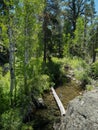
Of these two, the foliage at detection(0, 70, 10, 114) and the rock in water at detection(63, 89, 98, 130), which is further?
the foliage at detection(0, 70, 10, 114)

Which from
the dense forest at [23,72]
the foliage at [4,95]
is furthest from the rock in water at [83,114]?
the foliage at [4,95]

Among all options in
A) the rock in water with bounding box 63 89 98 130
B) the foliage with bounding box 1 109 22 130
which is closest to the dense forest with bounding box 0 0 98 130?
the foliage with bounding box 1 109 22 130

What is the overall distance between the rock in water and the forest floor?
3.34m

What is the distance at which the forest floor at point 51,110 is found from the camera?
41.2ft

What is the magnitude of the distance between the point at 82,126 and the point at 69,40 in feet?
105

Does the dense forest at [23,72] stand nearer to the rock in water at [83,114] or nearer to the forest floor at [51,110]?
the forest floor at [51,110]

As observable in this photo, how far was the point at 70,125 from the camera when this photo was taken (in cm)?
839

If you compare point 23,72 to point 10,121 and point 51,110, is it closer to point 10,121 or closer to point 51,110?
point 51,110

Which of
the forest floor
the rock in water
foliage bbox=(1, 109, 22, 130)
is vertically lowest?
the forest floor

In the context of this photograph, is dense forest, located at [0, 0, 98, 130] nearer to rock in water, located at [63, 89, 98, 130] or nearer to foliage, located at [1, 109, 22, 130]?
foliage, located at [1, 109, 22, 130]

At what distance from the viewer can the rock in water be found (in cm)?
772

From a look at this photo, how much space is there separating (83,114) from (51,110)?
6.44 metres

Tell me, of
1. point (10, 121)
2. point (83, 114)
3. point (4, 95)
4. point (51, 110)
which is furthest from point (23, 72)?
point (83, 114)

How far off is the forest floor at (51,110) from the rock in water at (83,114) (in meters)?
3.34
